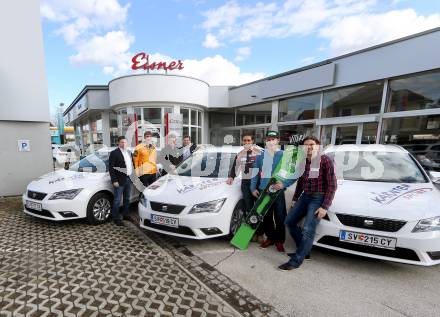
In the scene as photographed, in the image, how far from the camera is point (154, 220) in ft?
11.4

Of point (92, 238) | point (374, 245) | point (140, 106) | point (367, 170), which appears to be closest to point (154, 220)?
point (92, 238)

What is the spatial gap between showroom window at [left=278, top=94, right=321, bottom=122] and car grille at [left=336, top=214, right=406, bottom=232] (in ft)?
27.1

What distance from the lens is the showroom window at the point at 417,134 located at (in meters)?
7.05

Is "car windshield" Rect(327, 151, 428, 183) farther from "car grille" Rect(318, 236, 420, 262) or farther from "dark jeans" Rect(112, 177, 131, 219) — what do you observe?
"dark jeans" Rect(112, 177, 131, 219)

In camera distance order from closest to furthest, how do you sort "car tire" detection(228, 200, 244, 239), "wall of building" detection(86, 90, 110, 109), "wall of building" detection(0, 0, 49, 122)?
1. "car tire" detection(228, 200, 244, 239)
2. "wall of building" detection(0, 0, 49, 122)
3. "wall of building" detection(86, 90, 110, 109)

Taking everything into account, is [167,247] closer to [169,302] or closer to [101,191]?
[169,302]

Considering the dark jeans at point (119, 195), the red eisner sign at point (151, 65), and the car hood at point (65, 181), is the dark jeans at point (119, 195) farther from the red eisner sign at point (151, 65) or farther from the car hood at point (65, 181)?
the red eisner sign at point (151, 65)

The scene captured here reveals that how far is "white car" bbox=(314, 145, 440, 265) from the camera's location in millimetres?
2486

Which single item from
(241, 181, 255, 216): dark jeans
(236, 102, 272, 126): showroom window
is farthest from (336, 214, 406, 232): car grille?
(236, 102, 272, 126): showroom window

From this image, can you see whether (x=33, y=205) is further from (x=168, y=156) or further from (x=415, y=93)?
(x=415, y=93)

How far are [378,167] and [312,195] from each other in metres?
1.58

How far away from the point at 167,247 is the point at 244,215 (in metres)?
1.32

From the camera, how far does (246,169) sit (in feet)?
12.3

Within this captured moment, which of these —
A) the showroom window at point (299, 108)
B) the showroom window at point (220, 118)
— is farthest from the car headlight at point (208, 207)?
the showroom window at point (220, 118)
